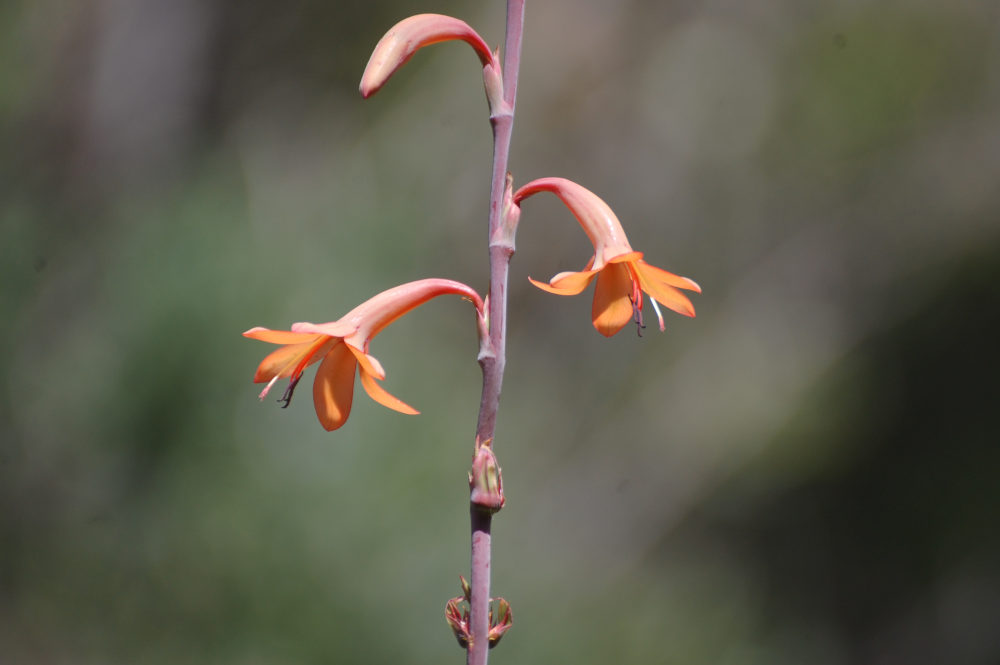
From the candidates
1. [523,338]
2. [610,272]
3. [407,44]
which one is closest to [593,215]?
[610,272]

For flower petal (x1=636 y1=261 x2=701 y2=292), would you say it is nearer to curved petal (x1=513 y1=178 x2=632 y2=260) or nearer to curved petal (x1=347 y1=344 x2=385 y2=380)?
curved petal (x1=513 y1=178 x2=632 y2=260)

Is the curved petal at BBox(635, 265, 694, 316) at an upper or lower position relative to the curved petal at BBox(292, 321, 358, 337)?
upper

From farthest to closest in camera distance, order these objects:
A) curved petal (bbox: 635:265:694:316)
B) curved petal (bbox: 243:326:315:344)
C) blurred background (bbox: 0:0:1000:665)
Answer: blurred background (bbox: 0:0:1000:665), curved petal (bbox: 635:265:694:316), curved petal (bbox: 243:326:315:344)

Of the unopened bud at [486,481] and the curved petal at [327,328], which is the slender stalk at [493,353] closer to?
the unopened bud at [486,481]

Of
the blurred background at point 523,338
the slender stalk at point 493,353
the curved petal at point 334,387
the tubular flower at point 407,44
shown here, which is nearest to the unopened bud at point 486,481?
the slender stalk at point 493,353

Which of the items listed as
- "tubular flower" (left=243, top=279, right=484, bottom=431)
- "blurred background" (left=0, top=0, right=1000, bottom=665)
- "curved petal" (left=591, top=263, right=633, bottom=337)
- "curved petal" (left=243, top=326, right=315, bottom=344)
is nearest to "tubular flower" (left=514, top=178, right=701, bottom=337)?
"curved petal" (left=591, top=263, right=633, bottom=337)

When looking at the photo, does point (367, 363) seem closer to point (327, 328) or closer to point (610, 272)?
point (327, 328)

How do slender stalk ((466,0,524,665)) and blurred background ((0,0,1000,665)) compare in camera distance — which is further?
blurred background ((0,0,1000,665))
